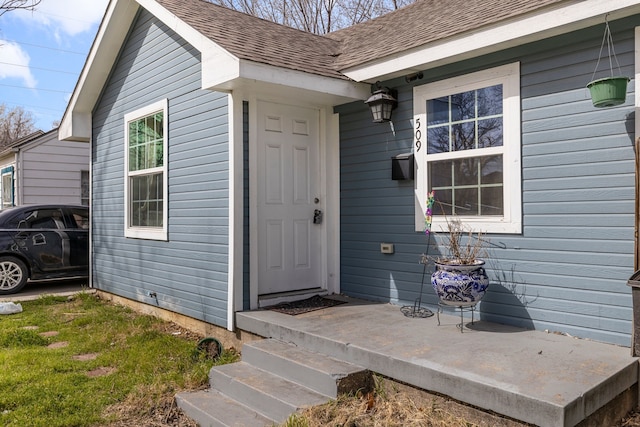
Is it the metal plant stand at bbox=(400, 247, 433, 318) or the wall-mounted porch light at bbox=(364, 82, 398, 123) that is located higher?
the wall-mounted porch light at bbox=(364, 82, 398, 123)

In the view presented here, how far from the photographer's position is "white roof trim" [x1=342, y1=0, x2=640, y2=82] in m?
3.15

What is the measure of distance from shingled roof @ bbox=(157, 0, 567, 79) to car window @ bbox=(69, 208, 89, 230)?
4296 millimetres

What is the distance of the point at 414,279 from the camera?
14.6ft

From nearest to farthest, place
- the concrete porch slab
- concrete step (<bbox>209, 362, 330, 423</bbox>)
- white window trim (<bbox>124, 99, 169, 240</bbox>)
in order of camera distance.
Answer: the concrete porch slab → concrete step (<bbox>209, 362, 330, 423</bbox>) → white window trim (<bbox>124, 99, 169, 240</bbox>)

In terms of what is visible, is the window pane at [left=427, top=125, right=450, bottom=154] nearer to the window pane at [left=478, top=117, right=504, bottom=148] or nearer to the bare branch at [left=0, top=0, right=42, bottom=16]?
the window pane at [left=478, top=117, right=504, bottom=148]

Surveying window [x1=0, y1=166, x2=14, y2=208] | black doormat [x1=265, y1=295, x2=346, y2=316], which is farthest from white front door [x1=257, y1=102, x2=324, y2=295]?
window [x1=0, y1=166, x2=14, y2=208]

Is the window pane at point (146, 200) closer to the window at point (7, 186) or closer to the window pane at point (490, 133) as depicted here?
the window pane at point (490, 133)

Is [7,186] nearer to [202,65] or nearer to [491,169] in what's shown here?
[202,65]

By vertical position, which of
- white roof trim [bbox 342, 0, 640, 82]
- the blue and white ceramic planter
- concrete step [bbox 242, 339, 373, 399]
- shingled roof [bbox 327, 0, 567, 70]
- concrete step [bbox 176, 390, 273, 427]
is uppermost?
shingled roof [bbox 327, 0, 567, 70]

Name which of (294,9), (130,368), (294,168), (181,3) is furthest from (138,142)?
(294,9)

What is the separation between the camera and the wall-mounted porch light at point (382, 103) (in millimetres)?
4465

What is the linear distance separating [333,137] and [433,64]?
4.43ft

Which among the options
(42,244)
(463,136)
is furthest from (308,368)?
(42,244)

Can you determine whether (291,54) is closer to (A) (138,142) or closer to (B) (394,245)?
(B) (394,245)
